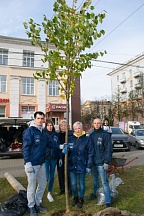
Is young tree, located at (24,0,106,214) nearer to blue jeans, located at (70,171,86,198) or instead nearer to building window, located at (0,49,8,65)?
blue jeans, located at (70,171,86,198)

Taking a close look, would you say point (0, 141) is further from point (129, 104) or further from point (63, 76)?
point (129, 104)

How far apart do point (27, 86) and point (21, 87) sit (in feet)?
2.70

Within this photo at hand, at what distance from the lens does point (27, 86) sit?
29.4 metres

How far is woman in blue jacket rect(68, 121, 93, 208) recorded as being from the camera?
181 inches

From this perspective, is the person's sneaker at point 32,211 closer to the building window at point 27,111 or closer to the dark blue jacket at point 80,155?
the dark blue jacket at point 80,155

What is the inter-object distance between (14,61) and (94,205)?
26.6m

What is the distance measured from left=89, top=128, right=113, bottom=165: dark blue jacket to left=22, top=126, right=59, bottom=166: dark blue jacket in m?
1.09

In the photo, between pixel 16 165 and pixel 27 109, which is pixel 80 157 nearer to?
pixel 16 165

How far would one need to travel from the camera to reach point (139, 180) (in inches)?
270

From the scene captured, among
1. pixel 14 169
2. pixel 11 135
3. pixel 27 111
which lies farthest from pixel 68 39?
pixel 27 111

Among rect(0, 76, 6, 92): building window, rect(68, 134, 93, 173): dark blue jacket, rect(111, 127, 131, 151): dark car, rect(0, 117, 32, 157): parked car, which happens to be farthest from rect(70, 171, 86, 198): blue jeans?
rect(0, 76, 6, 92): building window

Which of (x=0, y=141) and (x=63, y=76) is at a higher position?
(x=63, y=76)

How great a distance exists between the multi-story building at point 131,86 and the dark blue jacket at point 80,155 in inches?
1557

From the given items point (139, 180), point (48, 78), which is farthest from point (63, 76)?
point (139, 180)
